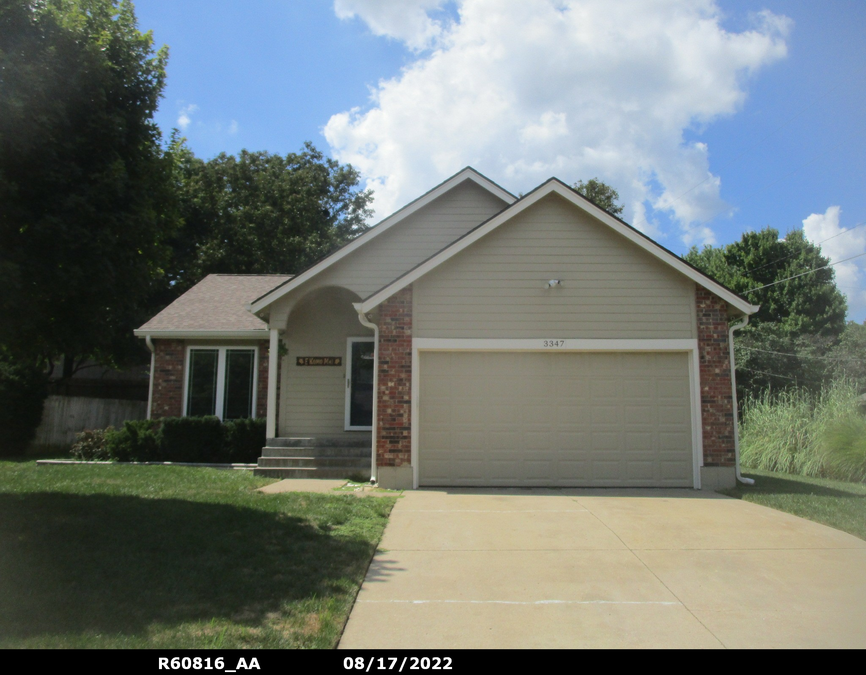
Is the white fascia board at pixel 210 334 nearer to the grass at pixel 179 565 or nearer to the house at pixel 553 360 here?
the house at pixel 553 360

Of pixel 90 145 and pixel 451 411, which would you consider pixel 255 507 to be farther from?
pixel 90 145

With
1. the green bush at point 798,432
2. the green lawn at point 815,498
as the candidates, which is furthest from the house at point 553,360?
the green bush at point 798,432

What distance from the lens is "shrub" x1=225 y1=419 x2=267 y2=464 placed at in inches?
566

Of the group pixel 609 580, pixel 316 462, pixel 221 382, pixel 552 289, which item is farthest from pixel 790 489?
pixel 221 382

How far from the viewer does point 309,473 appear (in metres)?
12.2

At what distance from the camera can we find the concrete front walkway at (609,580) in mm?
4496

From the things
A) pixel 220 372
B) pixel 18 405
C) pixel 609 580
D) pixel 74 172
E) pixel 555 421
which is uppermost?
pixel 74 172

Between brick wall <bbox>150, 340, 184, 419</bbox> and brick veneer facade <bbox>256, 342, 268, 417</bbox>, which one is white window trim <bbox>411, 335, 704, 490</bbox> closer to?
brick veneer facade <bbox>256, 342, 268, 417</bbox>

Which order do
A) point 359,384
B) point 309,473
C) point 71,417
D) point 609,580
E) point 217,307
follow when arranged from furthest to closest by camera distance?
1. point 71,417
2. point 217,307
3. point 359,384
4. point 309,473
5. point 609,580

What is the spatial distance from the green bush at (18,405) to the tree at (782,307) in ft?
83.2

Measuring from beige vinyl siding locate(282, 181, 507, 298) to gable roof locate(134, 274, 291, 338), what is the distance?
2.52 meters

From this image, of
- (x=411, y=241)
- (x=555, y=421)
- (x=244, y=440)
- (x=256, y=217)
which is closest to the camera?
(x=555, y=421)

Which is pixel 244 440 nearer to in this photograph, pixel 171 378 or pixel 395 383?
pixel 171 378

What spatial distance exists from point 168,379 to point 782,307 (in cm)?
3080
